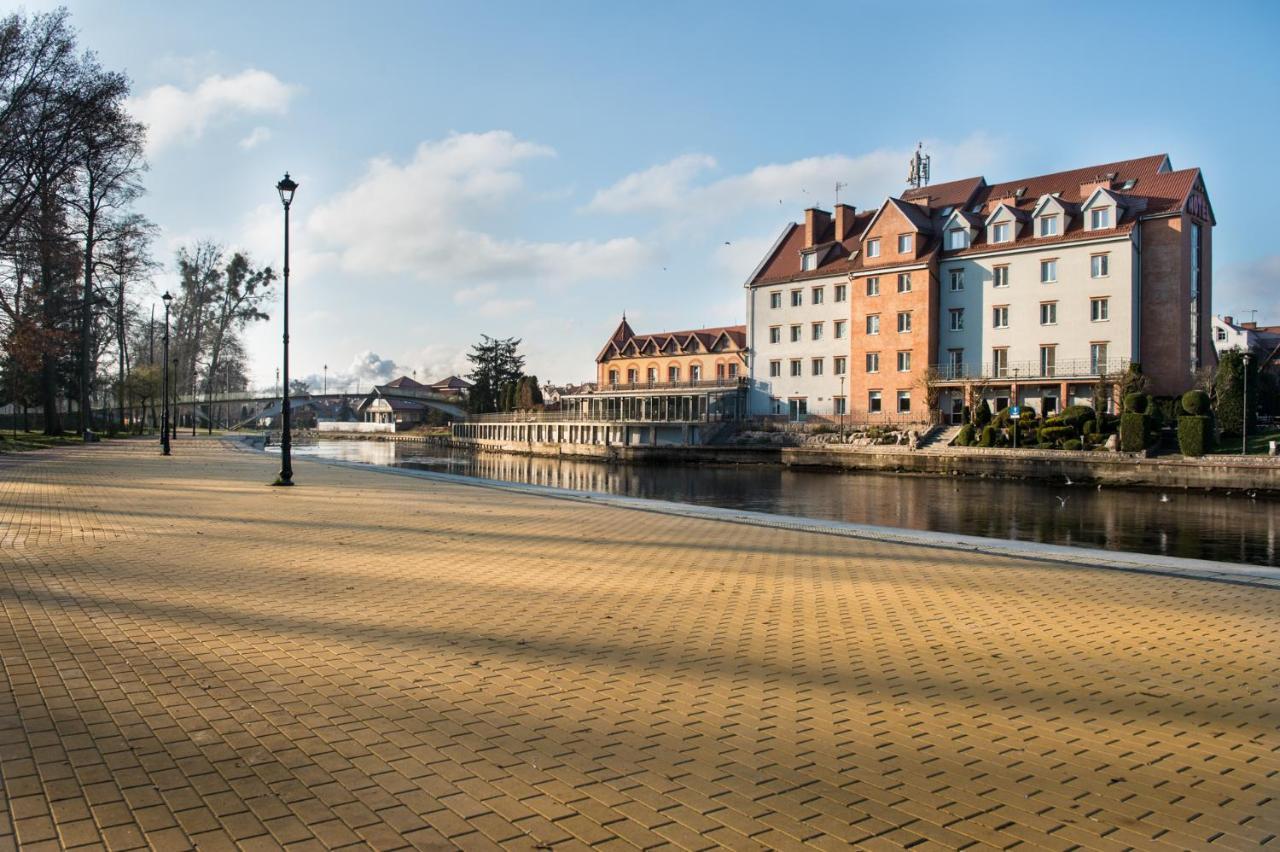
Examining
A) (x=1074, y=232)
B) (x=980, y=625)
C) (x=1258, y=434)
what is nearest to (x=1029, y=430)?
(x=1258, y=434)

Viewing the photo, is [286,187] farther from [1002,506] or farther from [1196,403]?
[1196,403]

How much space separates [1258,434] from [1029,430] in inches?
406

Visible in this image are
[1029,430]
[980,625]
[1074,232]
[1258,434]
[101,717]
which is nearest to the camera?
[101,717]

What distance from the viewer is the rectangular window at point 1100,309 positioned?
164 ft

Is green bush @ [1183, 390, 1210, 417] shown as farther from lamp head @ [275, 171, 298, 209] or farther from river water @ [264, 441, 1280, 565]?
lamp head @ [275, 171, 298, 209]

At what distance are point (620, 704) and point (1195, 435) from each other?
4157 cm

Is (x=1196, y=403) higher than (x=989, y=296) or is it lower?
lower

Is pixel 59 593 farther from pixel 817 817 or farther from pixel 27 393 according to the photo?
pixel 27 393

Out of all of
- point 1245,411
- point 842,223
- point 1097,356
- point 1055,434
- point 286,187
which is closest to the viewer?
point 286,187

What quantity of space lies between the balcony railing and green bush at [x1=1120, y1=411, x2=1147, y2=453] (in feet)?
22.3

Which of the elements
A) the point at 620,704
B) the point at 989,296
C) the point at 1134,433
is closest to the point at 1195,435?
the point at 1134,433

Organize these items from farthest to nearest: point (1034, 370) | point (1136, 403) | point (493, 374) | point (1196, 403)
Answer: point (493, 374) → point (1034, 370) → point (1136, 403) → point (1196, 403)

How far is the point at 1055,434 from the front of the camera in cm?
4488

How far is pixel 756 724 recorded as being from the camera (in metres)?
5.00
